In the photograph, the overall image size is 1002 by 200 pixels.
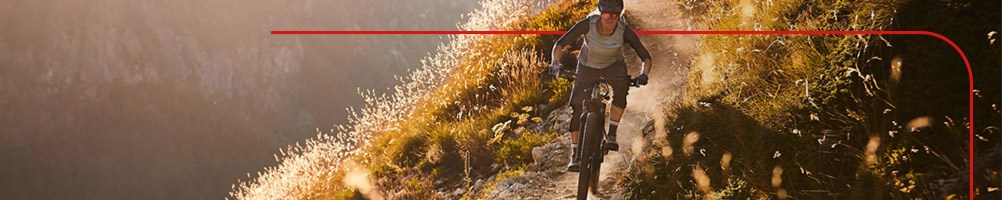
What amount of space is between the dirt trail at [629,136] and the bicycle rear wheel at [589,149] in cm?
42

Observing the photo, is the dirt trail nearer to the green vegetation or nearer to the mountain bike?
the mountain bike

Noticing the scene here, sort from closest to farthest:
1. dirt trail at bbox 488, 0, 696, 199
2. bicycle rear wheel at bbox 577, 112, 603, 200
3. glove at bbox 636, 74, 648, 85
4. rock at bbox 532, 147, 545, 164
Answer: glove at bbox 636, 74, 648, 85
bicycle rear wheel at bbox 577, 112, 603, 200
dirt trail at bbox 488, 0, 696, 199
rock at bbox 532, 147, 545, 164

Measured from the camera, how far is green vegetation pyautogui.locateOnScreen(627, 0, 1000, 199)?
4094 millimetres

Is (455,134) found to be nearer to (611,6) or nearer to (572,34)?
(572,34)

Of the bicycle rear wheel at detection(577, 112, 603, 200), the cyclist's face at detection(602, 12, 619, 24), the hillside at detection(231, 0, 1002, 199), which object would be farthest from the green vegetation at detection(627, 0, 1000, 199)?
the cyclist's face at detection(602, 12, 619, 24)

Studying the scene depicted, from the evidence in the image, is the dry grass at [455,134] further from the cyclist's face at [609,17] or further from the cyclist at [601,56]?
the cyclist's face at [609,17]

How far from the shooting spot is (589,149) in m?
5.96

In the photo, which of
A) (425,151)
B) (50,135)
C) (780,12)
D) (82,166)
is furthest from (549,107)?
(50,135)

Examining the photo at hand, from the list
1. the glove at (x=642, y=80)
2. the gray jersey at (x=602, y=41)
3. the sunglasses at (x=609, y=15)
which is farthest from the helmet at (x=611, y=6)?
the glove at (x=642, y=80)

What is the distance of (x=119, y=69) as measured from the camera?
8544 centimetres

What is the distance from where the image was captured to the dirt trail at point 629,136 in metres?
7.02

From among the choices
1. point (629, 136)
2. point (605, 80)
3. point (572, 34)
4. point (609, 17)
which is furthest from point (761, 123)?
point (629, 136)

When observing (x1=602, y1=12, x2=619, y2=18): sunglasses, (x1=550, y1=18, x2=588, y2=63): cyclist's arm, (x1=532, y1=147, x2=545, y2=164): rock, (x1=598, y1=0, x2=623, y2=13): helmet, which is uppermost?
(x1=598, y1=0, x2=623, y2=13): helmet

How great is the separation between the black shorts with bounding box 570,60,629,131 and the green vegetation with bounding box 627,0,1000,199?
0.62m
